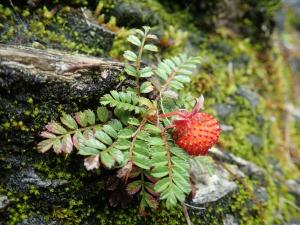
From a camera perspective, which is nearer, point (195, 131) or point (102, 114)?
point (195, 131)

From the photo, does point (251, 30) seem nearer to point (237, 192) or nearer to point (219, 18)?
point (219, 18)

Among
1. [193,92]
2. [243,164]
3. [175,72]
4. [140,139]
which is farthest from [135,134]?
[243,164]

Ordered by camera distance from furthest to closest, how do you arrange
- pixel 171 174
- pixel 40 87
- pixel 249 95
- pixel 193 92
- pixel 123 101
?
1. pixel 249 95
2. pixel 193 92
3. pixel 123 101
4. pixel 40 87
5. pixel 171 174

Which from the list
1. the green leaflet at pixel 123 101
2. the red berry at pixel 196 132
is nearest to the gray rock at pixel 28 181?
the green leaflet at pixel 123 101

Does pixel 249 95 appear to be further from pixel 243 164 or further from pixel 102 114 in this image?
pixel 102 114

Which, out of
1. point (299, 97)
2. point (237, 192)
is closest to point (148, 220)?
point (237, 192)

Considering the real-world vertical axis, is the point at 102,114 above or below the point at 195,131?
below

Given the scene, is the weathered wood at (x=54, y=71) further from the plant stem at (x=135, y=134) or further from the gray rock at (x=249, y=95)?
the gray rock at (x=249, y=95)

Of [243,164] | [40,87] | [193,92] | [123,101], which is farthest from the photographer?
[193,92]
